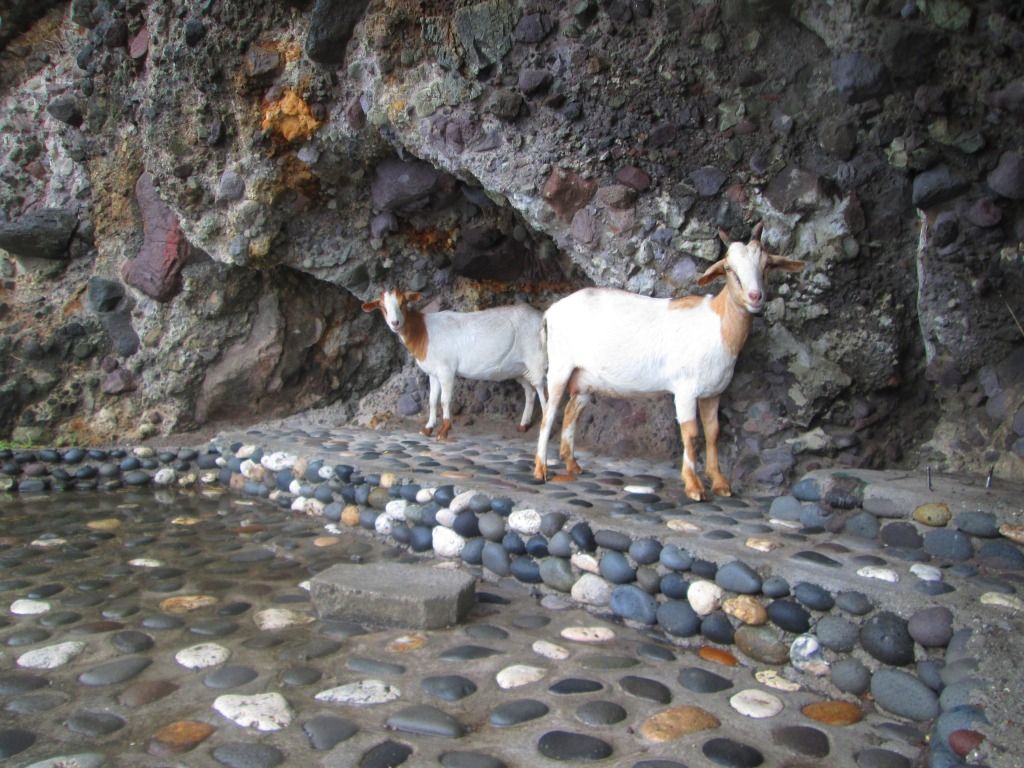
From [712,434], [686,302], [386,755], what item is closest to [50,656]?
[386,755]

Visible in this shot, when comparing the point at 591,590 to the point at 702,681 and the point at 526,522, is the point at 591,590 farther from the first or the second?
the point at 702,681

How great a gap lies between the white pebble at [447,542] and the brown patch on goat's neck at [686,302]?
1.47 meters

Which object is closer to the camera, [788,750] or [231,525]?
[788,750]

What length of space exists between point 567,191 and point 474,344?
1431 millimetres

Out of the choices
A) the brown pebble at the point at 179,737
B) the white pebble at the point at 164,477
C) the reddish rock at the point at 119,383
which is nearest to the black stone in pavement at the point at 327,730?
the brown pebble at the point at 179,737

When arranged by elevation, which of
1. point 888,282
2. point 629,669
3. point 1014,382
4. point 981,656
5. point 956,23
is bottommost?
point 629,669

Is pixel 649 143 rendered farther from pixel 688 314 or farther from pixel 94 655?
pixel 94 655

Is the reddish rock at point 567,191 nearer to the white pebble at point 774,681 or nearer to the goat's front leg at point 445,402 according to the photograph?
the goat's front leg at point 445,402

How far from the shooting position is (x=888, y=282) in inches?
144

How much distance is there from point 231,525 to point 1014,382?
12.8 ft

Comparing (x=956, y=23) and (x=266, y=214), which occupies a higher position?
(x=956, y=23)

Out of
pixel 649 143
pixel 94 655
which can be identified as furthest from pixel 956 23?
pixel 94 655

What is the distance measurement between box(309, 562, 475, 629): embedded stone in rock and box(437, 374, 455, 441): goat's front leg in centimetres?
236

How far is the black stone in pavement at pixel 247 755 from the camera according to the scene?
1.90m
